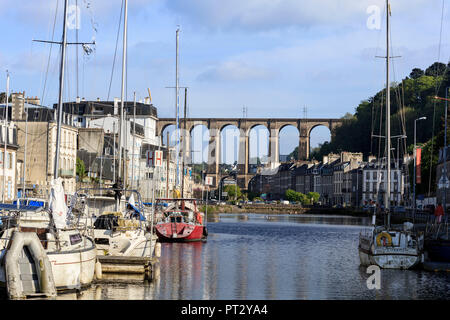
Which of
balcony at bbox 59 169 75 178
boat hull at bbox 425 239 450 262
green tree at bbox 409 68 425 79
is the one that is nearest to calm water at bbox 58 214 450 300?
boat hull at bbox 425 239 450 262

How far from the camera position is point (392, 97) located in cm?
15638

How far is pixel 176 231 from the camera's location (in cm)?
4519

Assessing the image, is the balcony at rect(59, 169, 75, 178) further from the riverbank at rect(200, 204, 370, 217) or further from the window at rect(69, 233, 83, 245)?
the riverbank at rect(200, 204, 370, 217)

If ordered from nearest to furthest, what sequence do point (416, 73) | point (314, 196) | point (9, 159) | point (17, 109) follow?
point (9, 159)
point (17, 109)
point (314, 196)
point (416, 73)

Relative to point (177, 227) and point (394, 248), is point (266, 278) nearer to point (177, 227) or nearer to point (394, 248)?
point (394, 248)

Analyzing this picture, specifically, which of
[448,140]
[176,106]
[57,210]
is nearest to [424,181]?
[448,140]

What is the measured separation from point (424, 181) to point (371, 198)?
45.3 m

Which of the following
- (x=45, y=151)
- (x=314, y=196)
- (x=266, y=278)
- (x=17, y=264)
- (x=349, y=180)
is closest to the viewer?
(x=17, y=264)

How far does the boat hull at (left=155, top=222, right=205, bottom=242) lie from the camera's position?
4497cm

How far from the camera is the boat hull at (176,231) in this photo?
45.0 meters

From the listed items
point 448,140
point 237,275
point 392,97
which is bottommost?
point 237,275

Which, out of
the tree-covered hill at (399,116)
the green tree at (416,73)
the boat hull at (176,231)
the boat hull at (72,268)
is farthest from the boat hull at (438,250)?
the green tree at (416,73)

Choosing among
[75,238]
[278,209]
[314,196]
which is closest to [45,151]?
[75,238]
